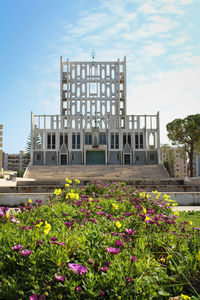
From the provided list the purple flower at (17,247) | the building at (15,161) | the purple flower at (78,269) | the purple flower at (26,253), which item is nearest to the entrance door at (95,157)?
the purple flower at (17,247)

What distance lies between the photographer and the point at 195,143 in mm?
38656

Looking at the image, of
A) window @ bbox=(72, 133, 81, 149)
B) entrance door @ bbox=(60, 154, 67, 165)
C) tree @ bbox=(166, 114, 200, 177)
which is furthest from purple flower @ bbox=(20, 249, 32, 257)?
window @ bbox=(72, 133, 81, 149)

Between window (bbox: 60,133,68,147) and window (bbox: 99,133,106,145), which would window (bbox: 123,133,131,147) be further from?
window (bbox: 60,133,68,147)

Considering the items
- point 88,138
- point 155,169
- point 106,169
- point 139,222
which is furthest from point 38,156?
point 139,222

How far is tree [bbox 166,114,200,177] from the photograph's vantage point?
124 ft

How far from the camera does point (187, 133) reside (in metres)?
38.6

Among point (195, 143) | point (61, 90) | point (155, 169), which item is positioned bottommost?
point (155, 169)

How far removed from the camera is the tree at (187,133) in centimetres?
3772

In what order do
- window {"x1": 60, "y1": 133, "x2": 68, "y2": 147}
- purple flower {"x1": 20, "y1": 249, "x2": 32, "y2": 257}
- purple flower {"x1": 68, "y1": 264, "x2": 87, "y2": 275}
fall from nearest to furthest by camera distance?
purple flower {"x1": 68, "y1": 264, "x2": 87, "y2": 275} → purple flower {"x1": 20, "y1": 249, "x2": 32, "y2": 257} → window {"x1": 60, "y1": 133, "x2": 68, "y2": 147}

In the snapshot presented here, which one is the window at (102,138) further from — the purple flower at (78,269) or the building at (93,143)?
the purple flower at (78,269)

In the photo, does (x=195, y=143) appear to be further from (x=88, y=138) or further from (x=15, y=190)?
(x=15, y=190)

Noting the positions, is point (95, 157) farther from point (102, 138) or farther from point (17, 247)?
point (17, 247)

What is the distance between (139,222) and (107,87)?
56.7 m

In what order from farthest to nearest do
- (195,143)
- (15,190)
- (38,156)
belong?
1. (38,156)
2. (195,143)
3. (15,190)
